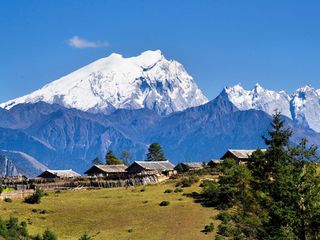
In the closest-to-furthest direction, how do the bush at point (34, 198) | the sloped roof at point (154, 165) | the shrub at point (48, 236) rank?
the shrub at point (48, 236)
the bush at point (34, 198)
the sloped roof at point (154, 165)

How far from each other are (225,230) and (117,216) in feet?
60.9

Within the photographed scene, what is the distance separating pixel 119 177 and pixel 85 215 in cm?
4369

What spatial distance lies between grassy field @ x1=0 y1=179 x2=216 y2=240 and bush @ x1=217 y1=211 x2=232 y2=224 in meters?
1.61

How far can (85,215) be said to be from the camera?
300 ft

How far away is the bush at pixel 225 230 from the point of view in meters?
76.7

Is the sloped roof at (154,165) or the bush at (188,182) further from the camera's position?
the sloped roof at (154,165)

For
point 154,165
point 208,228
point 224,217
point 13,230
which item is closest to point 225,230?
point 208,228

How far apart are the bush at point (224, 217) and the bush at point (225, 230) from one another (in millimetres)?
2911

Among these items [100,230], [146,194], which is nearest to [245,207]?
[100,230]

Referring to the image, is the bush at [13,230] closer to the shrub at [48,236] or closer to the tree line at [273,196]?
the shrub at [48,236]

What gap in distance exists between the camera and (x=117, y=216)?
90.6 m

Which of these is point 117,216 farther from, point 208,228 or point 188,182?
point 188,182

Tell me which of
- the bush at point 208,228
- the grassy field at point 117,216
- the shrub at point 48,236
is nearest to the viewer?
the shrub at point 48,236

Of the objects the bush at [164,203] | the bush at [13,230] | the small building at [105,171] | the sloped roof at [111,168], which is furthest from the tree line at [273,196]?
the sloped roof at [111,168]
